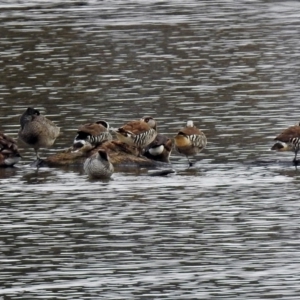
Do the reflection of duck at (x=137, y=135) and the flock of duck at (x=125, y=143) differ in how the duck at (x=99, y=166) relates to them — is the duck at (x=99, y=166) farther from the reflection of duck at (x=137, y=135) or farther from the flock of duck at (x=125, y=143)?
the reflection of duck at (x=137, y=135)

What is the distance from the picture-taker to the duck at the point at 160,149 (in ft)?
61.5

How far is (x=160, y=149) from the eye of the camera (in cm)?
1873

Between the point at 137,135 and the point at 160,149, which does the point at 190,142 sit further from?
the point at 137,135

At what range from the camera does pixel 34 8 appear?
44.3m

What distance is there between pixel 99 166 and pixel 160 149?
4.38 ft

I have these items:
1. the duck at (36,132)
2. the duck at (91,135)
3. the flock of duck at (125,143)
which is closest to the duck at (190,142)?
the flock of duck at (125,143)

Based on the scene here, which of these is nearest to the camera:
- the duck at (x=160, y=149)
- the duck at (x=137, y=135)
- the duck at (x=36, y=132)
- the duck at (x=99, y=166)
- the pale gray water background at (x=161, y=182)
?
the pale gray water background at (x=161, y=182)

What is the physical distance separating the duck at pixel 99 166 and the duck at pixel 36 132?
169cm

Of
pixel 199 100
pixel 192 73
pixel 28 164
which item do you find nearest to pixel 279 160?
pixel 28 164

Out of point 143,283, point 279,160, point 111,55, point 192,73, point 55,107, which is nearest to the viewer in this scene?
point 143,283

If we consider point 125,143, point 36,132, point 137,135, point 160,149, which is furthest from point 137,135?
point 36,132

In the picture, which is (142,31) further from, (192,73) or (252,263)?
(252,263)

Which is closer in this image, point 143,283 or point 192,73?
point 143,283

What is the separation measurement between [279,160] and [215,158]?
0.88 metres
